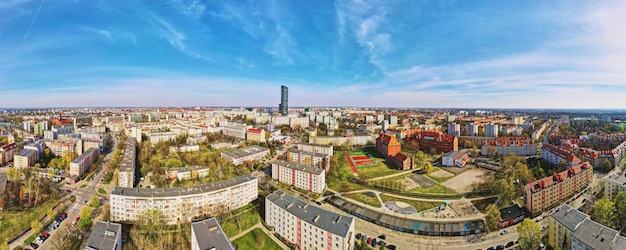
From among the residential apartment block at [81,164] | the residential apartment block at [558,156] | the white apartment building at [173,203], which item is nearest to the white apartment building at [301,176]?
the white apartment building at [173,203]

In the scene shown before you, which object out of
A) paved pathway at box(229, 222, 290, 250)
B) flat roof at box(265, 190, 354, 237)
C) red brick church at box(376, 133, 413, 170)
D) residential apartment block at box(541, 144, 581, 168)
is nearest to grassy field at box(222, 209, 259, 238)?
paved pathway at box(229, 222, 290, 250)

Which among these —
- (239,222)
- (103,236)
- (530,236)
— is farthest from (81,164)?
(530,236)

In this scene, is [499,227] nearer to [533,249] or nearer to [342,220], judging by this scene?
[533,249]

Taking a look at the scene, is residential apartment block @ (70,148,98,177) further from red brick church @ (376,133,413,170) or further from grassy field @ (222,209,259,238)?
red brick church @ (376,133,413,170)

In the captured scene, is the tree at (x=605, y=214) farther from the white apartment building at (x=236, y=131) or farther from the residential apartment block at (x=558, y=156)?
the white apartment building at (x=236, y=131)

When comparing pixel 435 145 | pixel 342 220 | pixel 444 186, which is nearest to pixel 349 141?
pixel 435 145

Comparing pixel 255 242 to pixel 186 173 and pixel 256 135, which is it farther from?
pixel 256 135
